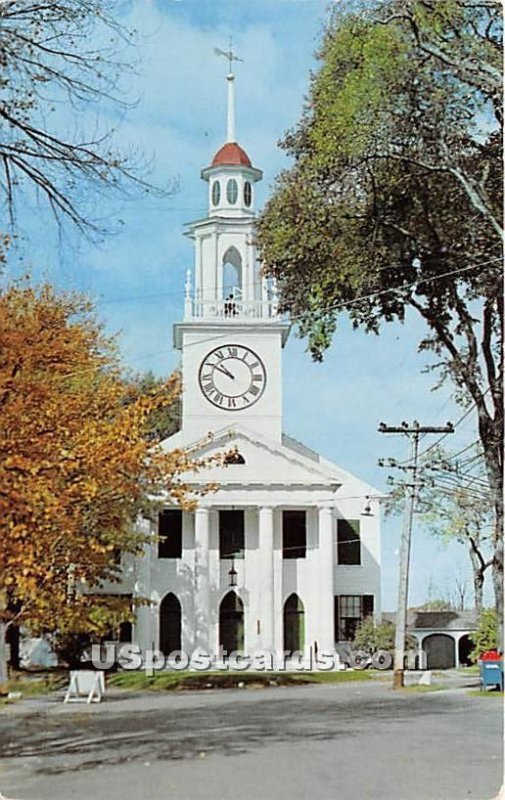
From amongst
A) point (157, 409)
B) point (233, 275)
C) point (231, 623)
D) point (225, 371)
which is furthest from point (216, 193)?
point (231, 623)

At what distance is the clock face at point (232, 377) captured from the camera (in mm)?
3936

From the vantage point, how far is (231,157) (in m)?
4.03

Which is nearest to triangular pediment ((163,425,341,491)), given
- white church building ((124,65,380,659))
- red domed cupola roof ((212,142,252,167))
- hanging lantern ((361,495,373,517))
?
white church building ((124,65,380,659))

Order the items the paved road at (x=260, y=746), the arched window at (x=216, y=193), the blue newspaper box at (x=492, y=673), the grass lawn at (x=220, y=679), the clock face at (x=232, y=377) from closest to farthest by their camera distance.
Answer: the paved road at (x=260, y=746) → the blue newspaper box at (x=492, y=673) → the grass lawn at (x=220, y=679) → the clock face at (x=232, y=377) → the arched window at (x=216, y=193)

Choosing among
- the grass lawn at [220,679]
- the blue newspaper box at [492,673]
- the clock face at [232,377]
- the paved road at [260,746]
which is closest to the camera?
the paved road at [260,746]

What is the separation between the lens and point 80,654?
3.88 m

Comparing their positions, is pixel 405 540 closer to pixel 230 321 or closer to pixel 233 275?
pixel 230 321

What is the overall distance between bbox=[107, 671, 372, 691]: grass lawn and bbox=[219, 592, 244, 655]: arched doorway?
0.10 meters

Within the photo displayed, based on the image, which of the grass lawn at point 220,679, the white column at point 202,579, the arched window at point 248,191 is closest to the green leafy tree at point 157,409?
the white column at point 202,579

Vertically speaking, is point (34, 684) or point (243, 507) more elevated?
point (243, 507)

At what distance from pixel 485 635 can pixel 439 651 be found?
156 mm

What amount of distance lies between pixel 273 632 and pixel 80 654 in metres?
0.63

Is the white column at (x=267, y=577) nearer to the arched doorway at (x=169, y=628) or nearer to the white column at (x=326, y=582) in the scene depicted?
the white column at (x=326, y=582)

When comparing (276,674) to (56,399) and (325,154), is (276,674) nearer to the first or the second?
Result: (56,399)
